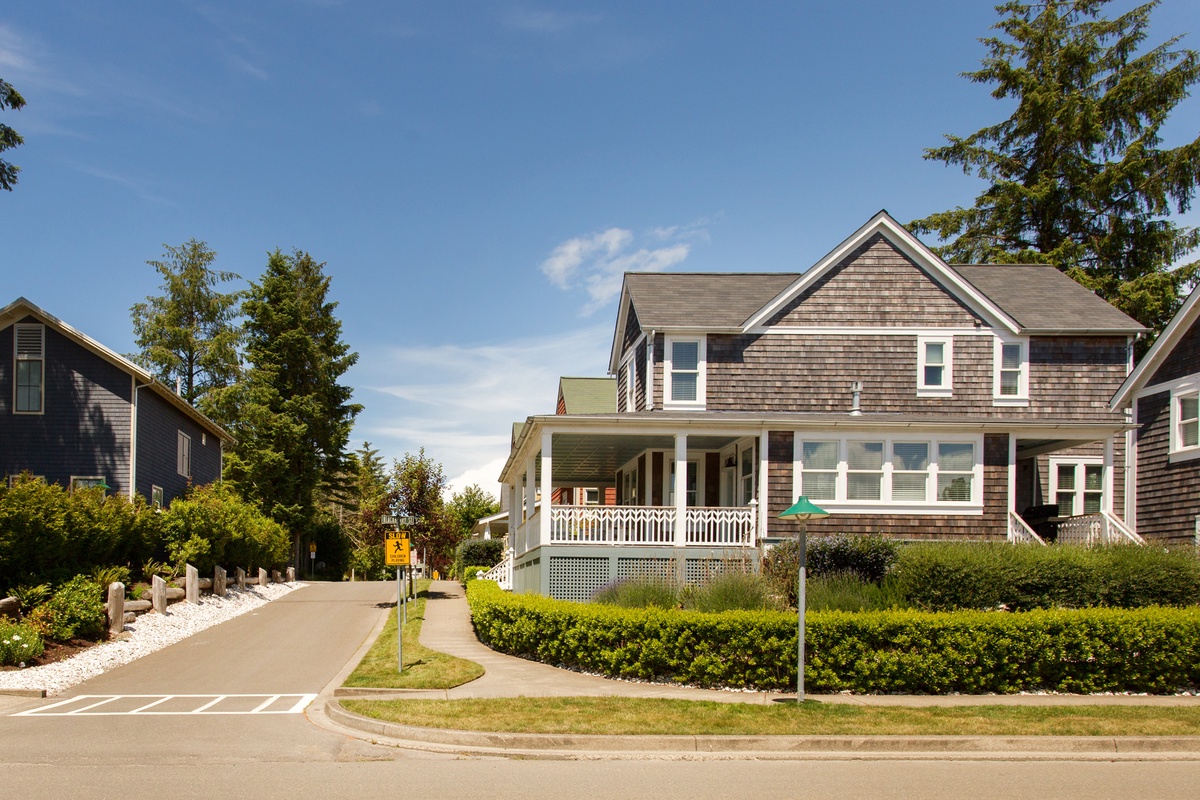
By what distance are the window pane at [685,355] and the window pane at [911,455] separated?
5536 millimetres

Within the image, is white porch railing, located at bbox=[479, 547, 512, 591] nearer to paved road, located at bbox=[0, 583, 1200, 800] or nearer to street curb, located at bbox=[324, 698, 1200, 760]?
paved road, located at bbox=[0, 583, 1200, 800]

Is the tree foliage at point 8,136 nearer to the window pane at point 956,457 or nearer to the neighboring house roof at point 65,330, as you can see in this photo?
the neighboring house roof at point 65,330

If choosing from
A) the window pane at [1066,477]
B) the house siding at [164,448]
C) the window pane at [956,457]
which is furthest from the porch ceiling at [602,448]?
the house siding at [164,448]

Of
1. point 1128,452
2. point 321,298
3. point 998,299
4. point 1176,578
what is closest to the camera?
point 1176,578

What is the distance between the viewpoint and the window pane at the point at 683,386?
25.3 metres

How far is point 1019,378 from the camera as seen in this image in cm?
2545

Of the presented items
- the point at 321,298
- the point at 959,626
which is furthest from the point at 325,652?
the point at 321,298

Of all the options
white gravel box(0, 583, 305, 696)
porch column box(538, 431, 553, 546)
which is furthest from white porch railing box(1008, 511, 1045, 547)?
white gravel box(0, 583, 305, 696)

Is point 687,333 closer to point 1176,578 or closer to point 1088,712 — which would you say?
point 1176,578

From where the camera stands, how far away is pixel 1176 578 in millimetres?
16328

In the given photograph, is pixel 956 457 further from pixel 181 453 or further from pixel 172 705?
pixel 181 453

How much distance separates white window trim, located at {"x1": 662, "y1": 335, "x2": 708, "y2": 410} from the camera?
25.1 metres

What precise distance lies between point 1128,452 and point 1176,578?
8.82 m

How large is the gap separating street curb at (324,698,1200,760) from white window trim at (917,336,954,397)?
49.2 feet
